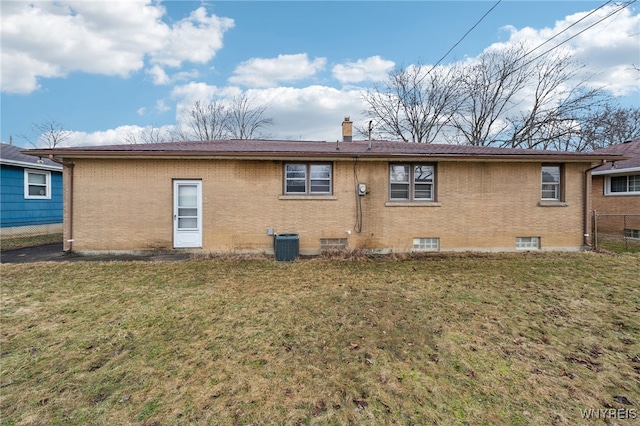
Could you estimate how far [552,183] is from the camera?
930 cm

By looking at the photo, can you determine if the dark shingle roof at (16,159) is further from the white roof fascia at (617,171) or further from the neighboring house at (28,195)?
the white roof fascia at (617,171)

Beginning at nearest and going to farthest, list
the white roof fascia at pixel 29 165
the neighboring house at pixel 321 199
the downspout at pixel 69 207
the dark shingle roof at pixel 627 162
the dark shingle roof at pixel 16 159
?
the downspout at pixel 69 207, the neighboring house at pixel 321 199, the white roof fascia at pixel 29 165, the dark shingle roof at pixel 16 159, the dark shingle roof at pixel 627 162

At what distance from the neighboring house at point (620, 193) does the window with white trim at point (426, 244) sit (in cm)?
851

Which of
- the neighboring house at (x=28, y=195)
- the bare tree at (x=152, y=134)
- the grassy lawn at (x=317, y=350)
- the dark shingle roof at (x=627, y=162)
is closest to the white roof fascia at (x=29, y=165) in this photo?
the neighboring house at (x=28, y=195)

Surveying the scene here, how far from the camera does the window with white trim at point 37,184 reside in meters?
12.0

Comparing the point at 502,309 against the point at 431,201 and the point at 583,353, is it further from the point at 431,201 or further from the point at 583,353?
the point at 431,201

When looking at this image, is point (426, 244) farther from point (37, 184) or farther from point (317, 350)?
point (37, 184)

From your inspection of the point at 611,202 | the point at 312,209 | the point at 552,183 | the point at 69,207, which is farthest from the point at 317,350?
the point at 611,202

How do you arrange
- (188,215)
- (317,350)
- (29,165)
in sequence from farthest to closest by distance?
(29,165)
(188,215)
(317,350)

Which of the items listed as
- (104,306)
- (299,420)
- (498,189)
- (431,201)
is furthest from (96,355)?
(498,189)

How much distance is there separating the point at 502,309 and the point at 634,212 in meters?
12.2

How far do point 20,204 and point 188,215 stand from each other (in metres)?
9.04

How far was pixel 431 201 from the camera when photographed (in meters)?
9.00

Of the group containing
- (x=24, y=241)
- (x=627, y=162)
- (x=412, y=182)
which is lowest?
(x=24, y=241)
